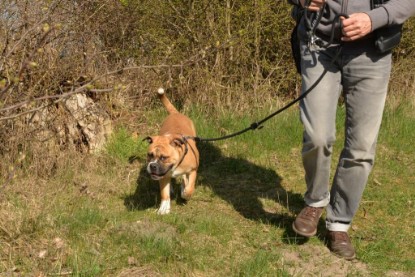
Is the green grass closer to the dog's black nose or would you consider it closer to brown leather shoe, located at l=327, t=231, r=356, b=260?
brown leather shoe, located at l=327, t=231, r=356, b=260

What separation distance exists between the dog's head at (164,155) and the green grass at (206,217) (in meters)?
0.38

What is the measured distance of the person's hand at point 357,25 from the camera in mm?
3252

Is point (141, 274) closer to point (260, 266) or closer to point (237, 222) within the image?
point (260, 266)

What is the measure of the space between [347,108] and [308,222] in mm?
902

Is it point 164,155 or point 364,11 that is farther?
point 164,155

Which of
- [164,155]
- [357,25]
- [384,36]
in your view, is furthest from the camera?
[164,155]

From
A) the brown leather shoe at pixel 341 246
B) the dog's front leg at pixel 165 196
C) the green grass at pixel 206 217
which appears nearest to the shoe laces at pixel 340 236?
the brown leather shoe at pixel 341 246

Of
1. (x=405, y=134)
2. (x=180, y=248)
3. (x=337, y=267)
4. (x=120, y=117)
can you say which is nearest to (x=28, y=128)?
(x=120, y=117)

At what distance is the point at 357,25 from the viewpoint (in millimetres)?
3252

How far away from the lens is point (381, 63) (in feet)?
11.4

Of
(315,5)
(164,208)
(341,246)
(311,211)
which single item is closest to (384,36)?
(315,5)

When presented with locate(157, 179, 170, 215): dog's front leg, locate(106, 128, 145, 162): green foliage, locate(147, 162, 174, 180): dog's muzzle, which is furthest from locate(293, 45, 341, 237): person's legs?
locate(106, 128, 145, 162): green foliage

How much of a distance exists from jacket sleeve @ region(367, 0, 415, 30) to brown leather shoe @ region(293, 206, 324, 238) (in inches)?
56.4

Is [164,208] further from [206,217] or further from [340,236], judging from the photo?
[340,236]
